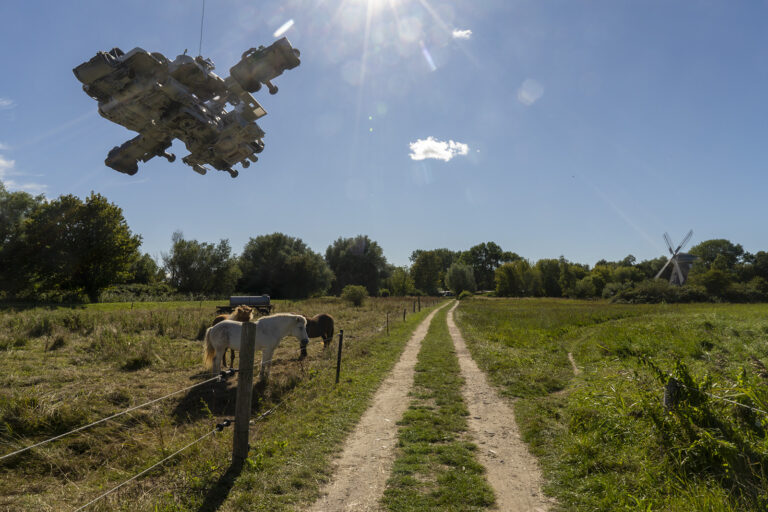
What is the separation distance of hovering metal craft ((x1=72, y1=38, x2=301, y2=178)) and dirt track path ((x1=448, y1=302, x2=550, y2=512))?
20.1 ft

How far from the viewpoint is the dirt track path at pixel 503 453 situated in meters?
4.20

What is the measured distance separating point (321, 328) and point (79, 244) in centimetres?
3329

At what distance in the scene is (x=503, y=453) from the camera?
5.47 m

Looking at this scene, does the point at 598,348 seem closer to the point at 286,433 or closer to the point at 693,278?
the point at 286,433

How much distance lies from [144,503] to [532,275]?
94.0 meters

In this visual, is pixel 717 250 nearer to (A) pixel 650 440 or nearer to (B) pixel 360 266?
(B) pixel 360 266

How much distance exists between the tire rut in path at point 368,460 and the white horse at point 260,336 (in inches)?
120

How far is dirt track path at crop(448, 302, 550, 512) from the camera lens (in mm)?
4199

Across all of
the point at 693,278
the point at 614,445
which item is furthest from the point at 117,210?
the point at 693,278

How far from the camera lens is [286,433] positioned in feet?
19.2

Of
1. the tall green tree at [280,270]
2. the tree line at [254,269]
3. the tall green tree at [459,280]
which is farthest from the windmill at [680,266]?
the tall green tree at [280,270]

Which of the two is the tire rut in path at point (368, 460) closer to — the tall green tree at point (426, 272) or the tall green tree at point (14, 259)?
the tall green tree at point (14, 259)

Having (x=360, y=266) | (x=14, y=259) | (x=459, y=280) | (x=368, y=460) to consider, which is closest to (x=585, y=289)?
(x=459, y=280)

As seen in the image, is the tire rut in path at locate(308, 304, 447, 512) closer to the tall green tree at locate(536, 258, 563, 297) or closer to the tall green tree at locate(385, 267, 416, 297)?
the tall green tree at locate(385, 267, 416, 297)
